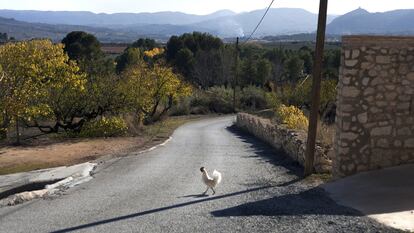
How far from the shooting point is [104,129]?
30.5m

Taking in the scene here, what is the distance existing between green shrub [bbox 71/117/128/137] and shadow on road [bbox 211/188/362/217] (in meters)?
20.2

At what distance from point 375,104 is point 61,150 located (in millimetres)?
16088

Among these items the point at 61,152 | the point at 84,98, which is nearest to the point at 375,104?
the point at 61,152

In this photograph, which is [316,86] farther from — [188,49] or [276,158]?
[188,49]

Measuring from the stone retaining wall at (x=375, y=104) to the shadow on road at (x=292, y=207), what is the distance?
1.55 meters

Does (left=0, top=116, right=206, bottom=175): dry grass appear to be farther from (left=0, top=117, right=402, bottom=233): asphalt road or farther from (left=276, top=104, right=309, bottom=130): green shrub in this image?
(left=276, top=104, right=309, bottom=130): green shrub

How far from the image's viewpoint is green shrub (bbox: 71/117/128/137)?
100ft

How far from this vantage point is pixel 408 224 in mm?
8703

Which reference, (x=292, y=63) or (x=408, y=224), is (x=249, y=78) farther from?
(x=408, y=224)

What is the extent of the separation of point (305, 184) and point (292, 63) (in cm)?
6010

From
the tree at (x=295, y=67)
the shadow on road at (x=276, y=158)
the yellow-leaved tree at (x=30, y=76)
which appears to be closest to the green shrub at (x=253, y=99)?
the tree at (x=295, y=67)

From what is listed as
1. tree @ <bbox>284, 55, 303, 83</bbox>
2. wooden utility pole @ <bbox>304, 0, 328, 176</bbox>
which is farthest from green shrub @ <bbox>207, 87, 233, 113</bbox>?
wooden utility pole @ <bbox>304, 0, 328, 176</bbox>

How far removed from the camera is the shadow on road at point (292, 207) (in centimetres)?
998

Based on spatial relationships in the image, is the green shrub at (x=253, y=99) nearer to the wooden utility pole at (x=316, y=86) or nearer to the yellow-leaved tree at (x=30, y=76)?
the yellow-leaved tree at (x=30, y=76)
